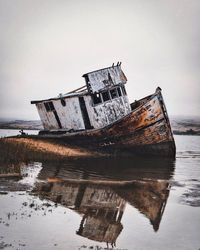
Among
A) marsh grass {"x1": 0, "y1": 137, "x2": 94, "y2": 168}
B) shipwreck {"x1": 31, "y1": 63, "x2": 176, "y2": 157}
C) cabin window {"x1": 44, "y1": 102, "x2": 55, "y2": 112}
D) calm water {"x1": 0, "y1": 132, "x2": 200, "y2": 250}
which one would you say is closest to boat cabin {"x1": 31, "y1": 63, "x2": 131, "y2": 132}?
shipwreck {"x1": 31, "y1": 63, "x2": 176, "y2": 157}

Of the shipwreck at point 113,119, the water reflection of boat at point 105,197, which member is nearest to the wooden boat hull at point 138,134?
the shipwreck at point 113,119

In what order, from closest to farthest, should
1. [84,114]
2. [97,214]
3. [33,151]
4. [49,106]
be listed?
[97,214] → [33,151] → [84,114] → [49,106]

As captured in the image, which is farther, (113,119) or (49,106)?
(49,106)

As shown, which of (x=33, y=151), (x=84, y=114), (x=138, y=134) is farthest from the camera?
(x=84, y=114)

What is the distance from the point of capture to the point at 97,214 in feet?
16.5

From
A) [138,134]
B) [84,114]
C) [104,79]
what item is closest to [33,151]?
[84,114]

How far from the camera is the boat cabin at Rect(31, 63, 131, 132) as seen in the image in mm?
14648

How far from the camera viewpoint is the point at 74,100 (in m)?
15.5

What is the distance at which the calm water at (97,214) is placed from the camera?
3.82 m

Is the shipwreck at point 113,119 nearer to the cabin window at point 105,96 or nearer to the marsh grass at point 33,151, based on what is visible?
the cabin window at point 105,96

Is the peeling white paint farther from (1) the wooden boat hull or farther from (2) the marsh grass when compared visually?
(2) the marsh grass

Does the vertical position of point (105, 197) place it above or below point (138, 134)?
below

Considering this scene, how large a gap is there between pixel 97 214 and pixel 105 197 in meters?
1.24

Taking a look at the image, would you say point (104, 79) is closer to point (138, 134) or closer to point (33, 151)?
point (138, 134)
